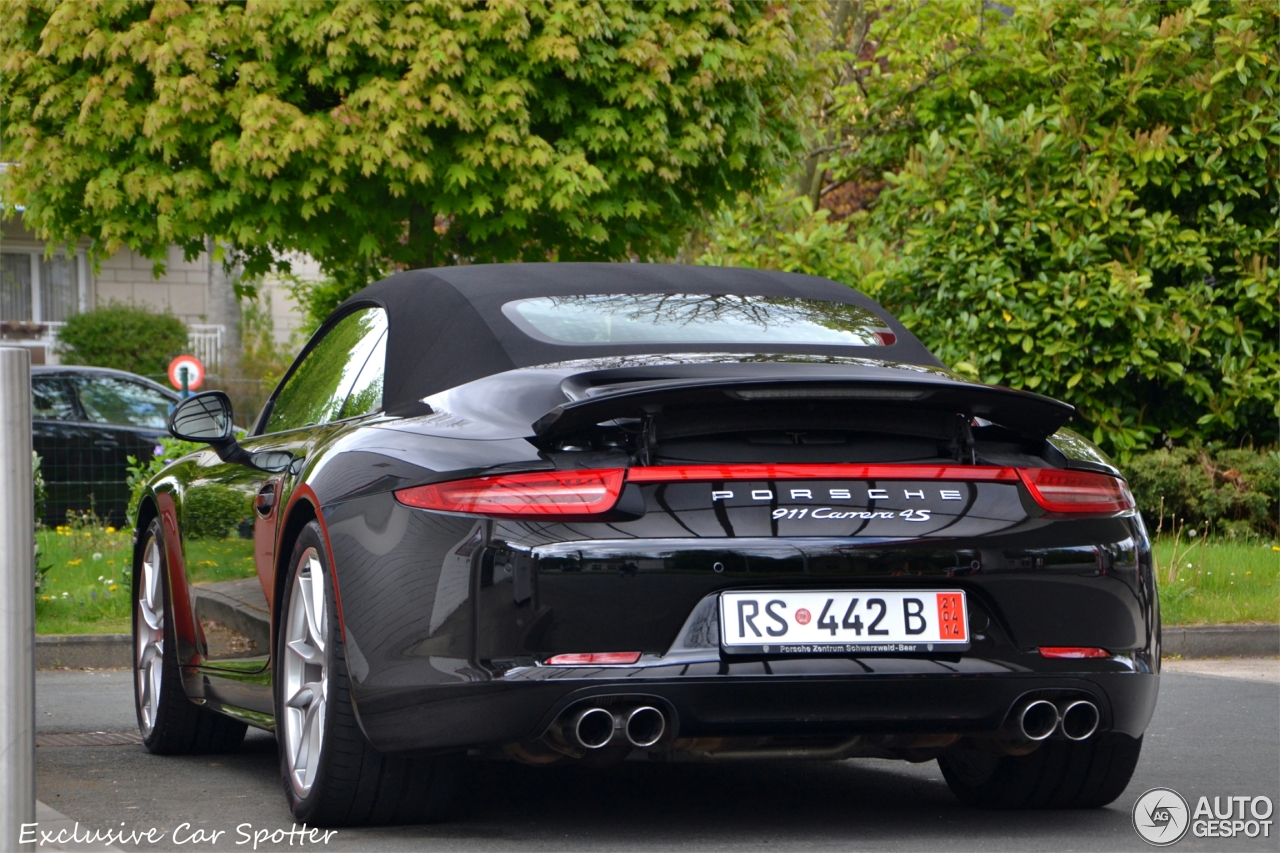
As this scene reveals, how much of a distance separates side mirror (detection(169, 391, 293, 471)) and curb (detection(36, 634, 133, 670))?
3993 mm

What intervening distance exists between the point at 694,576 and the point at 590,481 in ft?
0.99

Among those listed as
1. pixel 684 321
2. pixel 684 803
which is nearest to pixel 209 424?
pixel 684 321

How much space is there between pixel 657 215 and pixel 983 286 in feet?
9.39

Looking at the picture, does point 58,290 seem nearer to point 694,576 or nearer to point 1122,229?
point 1122,229

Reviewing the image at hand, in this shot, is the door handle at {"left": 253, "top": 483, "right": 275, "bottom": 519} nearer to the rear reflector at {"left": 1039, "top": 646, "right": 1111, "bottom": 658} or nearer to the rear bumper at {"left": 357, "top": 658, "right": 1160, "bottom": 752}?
the rear bumper at {"left": 357, "top": 658, "right": 1160, "bottom": 752}

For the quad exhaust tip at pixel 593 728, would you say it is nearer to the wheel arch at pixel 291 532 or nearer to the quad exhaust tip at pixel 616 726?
the quad exhaust tip at pixel 616 726

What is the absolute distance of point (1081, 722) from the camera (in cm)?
406

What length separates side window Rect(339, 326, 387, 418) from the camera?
4.69 metres

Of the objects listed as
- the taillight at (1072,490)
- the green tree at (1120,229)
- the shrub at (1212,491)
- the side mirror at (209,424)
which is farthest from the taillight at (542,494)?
the shrub at (1212,491)

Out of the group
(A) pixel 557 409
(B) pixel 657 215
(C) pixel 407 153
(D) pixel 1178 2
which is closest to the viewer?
(A) pixel 557 409

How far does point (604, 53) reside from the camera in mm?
11508

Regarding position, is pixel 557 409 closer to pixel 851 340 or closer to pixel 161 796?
pixel 851 340

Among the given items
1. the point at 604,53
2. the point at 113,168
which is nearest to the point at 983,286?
the point at 604,53

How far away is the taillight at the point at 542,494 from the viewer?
3732 millimetres
